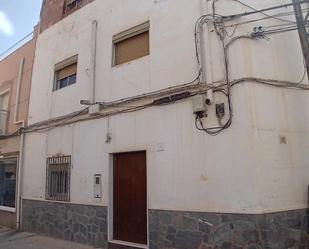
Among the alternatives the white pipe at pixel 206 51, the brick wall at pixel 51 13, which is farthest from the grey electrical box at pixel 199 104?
the brick wall at pixel 51 13

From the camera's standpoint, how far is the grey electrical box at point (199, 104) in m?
6.64

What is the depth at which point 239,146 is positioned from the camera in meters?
6.18

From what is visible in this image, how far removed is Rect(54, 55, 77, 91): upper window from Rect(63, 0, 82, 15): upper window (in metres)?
1.75

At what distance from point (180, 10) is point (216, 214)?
4316 mm

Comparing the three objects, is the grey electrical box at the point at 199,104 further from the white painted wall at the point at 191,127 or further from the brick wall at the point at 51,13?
the brick wall at the point at 51,13

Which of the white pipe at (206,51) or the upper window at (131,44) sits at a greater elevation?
the upper window at (131,44)

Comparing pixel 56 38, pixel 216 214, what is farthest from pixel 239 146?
pixel 56 38

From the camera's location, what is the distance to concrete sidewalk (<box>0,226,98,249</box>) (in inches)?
343

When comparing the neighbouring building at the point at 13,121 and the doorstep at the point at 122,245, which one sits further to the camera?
the neighbouring building at the point at 13,121

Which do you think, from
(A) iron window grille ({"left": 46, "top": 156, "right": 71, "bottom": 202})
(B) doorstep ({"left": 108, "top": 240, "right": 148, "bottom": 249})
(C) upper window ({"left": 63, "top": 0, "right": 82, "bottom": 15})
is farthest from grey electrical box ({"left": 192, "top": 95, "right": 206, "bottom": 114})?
(C) upper window ({"left": 63, "top": 0, "right": 82, "bottom": 15})

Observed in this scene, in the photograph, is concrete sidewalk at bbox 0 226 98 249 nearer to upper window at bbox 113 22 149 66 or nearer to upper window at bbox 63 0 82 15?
upper window at bbox 113 22 149 66

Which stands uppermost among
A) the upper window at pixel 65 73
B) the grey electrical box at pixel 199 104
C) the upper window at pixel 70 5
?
the upper window at pixel 70 5

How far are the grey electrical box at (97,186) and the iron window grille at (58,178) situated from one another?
3.91ft

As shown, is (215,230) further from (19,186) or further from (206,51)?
(19,186)
